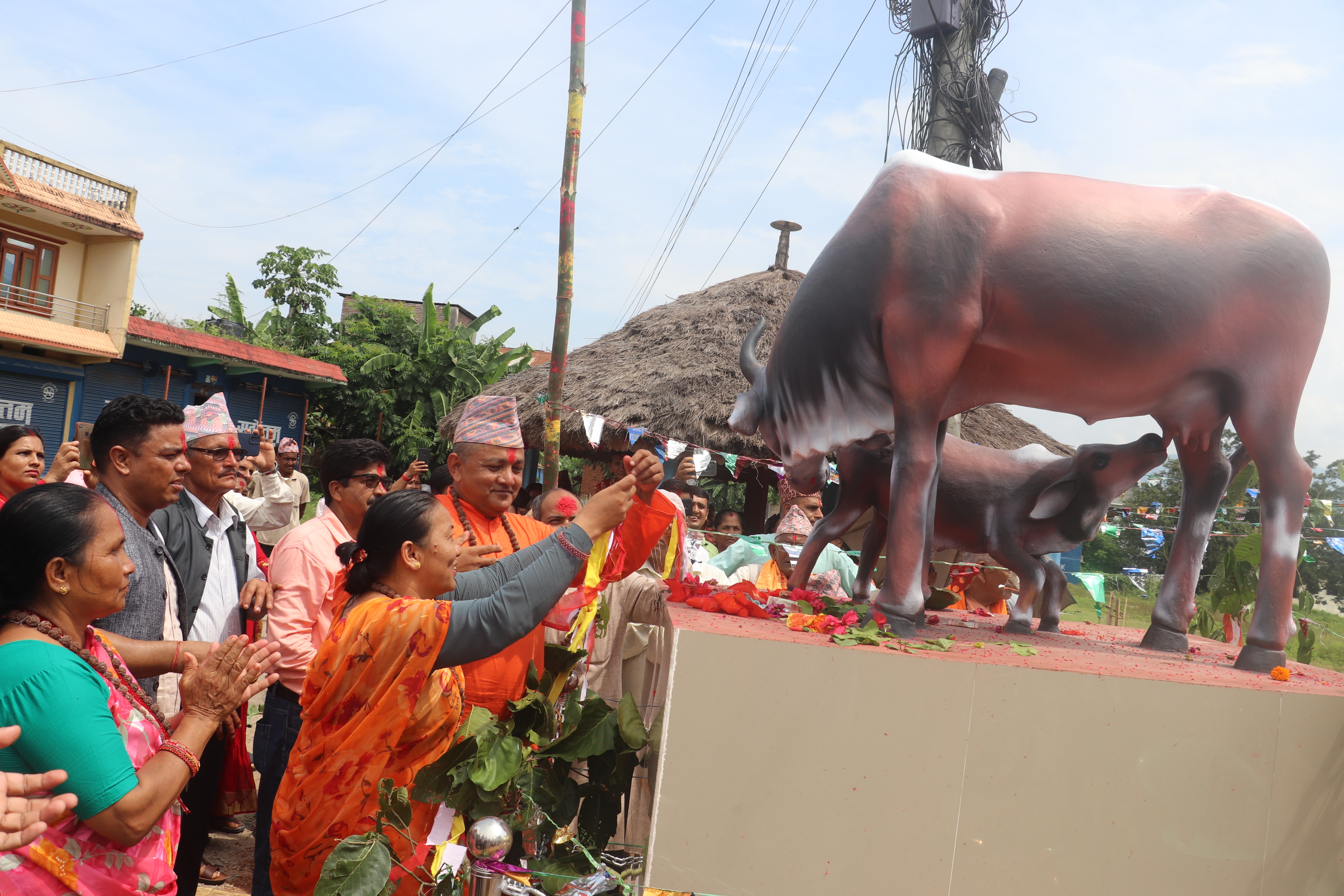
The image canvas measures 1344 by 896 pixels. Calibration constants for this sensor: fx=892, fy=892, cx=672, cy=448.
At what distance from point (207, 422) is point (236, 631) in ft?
2.96

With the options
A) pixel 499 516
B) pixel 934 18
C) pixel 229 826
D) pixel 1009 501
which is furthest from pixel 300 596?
pixel 934 18

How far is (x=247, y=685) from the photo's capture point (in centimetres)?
204

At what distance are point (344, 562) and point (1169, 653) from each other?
2.55 metres

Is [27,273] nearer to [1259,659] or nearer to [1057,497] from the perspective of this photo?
[1057,497]

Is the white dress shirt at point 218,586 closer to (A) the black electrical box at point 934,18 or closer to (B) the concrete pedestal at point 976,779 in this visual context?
(B) the concrete pedestal at point 976,779

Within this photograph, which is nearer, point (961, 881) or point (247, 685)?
point (247, 685)

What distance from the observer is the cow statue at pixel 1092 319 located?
2547 mm

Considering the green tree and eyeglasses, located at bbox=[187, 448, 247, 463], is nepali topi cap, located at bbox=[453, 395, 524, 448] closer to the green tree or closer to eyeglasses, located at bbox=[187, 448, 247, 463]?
eyeglasses, located at bbox=[187, 448, 247, 463]

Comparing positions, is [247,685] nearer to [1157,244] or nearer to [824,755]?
[824,755]

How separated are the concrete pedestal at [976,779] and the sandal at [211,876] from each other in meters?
2.65

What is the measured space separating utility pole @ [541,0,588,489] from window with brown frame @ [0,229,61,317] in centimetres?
1354

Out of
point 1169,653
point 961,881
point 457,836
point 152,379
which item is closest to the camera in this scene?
point 961,881

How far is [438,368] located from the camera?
18.5m

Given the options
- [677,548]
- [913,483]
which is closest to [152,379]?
[677,548]
